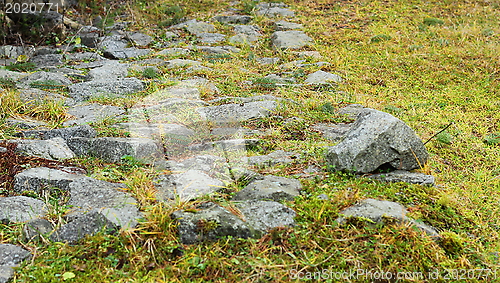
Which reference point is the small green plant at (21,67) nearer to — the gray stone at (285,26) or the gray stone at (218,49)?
the gray stone at (218,49)

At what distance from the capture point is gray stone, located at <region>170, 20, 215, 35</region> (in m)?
7.93

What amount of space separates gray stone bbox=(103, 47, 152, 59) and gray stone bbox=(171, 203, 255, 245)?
480cm

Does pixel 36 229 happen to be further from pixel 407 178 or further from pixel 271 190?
pixel 407 178

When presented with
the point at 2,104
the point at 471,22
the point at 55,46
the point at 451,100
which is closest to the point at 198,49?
the point at 55,46

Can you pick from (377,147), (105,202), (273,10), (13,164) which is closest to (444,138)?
(377,147)

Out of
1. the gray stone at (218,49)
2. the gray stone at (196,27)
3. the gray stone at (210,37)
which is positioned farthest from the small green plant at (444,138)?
the gray stone at (196,27)

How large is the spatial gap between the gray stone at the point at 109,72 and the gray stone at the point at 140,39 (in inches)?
48.4

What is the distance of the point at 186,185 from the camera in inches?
113

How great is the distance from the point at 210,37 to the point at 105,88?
3.14 metres

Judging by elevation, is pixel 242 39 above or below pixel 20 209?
below

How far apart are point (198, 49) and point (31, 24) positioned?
2999mm

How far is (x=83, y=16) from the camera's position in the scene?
27.8 feet

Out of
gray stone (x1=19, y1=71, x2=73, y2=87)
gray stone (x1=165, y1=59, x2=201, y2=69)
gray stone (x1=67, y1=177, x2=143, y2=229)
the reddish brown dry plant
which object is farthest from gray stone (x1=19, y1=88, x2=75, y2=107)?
gray stone (x1=67, y1=177, x2=143, y2=229)

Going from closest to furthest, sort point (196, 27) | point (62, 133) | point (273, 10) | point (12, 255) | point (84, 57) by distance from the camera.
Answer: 1. point (12, 255)
2. point (62, 133)
3. point (84, 57)
4. point (196, 27)
5. point (273, 10)
